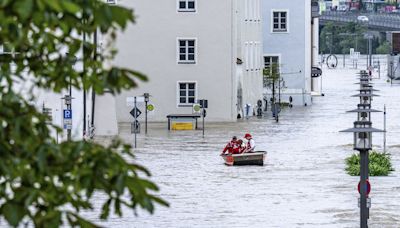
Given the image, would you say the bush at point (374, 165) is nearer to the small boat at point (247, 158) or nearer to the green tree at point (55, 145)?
the small boat at point (247, 158)

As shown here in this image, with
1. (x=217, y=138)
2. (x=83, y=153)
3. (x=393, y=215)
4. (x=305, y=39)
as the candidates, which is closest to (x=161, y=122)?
(x=217, y=138)

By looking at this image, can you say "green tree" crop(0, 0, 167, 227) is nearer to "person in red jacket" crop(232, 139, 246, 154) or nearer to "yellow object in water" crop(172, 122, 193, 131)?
"person in red jacket" crop(232, 139, 246, 154)

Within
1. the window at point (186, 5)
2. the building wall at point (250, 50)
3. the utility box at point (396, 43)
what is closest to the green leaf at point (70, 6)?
the window at point (186, 5)

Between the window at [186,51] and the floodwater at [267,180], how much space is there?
3.61 metres

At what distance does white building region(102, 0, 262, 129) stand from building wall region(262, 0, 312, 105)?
1694 cm

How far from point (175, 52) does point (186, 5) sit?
2172 mm

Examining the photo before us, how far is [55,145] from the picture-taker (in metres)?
→ 7.30

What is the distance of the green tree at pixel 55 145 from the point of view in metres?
7.06

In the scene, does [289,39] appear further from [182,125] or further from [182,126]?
[182,126]

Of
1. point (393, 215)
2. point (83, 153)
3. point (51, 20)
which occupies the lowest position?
point (393, 215)

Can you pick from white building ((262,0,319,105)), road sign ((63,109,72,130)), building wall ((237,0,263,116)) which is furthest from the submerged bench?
road sign ((63,109,72,130))

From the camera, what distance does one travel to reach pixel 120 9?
7.13 m

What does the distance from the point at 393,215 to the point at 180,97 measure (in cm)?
3762

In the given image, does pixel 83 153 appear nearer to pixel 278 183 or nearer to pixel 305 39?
pixel 278 183
